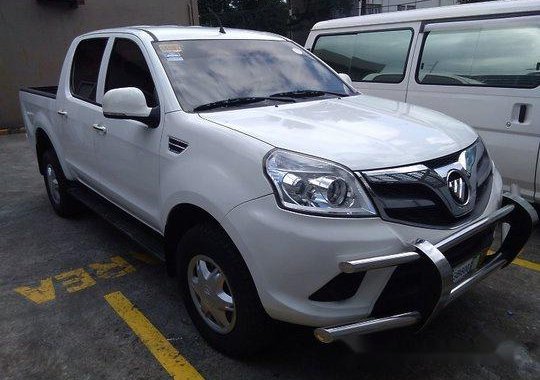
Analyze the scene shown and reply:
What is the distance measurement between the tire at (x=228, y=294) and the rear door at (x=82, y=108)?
158 centimetres

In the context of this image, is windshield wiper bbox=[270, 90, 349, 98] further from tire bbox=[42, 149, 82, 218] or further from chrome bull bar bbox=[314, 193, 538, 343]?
tire bbox=[42, 149, 82, 218]

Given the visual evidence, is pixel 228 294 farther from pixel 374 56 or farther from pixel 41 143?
pixel 374 56

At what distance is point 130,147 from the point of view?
10.5ft

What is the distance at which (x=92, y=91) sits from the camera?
4.02 metres

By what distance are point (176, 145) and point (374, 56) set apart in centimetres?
348

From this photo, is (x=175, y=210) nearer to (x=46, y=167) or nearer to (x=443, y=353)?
(x=443, y=353)

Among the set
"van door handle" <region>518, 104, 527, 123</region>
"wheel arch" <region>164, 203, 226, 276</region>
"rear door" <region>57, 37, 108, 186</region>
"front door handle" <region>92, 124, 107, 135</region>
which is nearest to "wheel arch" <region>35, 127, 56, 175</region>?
"rear door" <region>57, 37, 108, 186</region>

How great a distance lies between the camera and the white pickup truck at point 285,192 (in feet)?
6.89

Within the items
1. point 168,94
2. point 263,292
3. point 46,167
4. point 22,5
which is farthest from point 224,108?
point 22,5

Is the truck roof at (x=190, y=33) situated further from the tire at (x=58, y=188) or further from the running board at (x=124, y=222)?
the tire at (x=58, y=188)

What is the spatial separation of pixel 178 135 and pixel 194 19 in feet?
39.3

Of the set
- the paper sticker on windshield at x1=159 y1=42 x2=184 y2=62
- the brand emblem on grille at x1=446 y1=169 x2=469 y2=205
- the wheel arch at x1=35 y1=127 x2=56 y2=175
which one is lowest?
the wheel arch at x1=35 y1=127 x2=56 y2=175

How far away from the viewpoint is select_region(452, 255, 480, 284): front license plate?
7.80ft

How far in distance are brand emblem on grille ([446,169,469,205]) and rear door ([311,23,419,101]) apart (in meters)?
2.91
